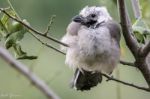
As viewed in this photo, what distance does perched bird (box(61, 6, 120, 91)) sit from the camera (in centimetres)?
276

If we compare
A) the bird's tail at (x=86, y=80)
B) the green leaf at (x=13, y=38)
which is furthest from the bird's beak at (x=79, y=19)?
the green leaf at (x=13, y=38)

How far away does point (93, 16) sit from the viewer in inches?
124

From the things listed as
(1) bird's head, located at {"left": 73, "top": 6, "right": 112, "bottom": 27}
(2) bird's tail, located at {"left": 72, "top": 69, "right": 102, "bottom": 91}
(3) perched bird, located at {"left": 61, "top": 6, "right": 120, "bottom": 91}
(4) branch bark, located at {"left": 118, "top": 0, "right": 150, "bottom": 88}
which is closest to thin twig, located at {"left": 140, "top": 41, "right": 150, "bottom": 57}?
(4) branch bark, located at {"left": 118, "top": 0, "right": 150, "bottom": 88}

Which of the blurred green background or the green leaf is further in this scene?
the blurred green background

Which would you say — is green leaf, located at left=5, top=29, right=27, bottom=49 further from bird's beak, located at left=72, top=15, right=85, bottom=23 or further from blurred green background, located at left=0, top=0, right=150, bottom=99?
blurred green background, located at left=0, top=0, right=150, bottom=99

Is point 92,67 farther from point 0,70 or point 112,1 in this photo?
point 0,70

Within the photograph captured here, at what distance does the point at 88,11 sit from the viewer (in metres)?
3.14

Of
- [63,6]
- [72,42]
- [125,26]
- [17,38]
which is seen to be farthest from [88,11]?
[63,6]

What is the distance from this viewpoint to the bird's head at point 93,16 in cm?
303

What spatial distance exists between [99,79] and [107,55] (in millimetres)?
144

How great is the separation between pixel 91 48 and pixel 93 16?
38 centimetres

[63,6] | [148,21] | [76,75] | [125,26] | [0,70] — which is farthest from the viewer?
[63,6]

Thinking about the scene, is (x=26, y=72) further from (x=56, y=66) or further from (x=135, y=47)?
(x=56, y=66)

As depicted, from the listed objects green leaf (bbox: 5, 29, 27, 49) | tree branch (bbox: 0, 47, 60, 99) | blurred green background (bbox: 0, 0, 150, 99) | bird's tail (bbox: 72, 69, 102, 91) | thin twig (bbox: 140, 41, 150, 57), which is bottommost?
blurred green background (bbox: 0, 0, 150, 99)
